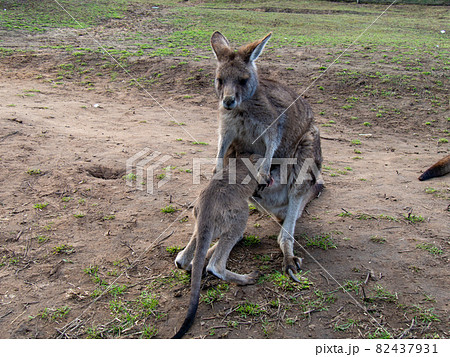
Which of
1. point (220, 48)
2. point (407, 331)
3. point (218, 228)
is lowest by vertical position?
point (407, 331)

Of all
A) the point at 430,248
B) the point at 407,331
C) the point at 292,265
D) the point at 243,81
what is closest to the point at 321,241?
the point at 292,265

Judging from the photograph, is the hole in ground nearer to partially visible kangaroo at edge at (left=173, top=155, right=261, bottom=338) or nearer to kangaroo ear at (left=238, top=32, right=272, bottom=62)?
partially visible kangaroo at edge at (left=173, top=155, right=261, bottom=338)

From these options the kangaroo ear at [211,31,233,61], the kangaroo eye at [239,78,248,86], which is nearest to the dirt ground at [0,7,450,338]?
the kangaroo eye at [239,78,248,86]

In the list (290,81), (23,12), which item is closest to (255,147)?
(290,81)

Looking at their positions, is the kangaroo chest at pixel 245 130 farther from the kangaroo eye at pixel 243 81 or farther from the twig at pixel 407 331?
the twig at pixel 407 331

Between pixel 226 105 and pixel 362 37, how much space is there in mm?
10701

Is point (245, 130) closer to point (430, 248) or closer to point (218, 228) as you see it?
point (218, 228)

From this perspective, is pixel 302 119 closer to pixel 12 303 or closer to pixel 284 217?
pixel 284 217

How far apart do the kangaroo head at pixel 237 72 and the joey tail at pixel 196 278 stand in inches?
48.6

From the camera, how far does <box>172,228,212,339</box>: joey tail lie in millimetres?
2650

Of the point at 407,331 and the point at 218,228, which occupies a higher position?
the point at 218,228

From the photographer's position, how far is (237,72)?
3.83m

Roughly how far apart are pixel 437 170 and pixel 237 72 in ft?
9.91

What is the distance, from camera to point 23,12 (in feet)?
48.0
